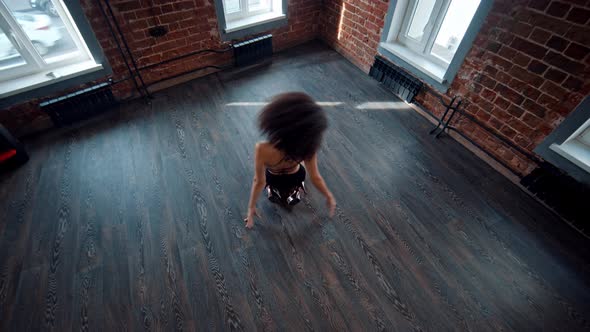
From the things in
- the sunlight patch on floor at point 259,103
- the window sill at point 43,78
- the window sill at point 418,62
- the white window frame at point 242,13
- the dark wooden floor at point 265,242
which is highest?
the white window frame at point 242,13

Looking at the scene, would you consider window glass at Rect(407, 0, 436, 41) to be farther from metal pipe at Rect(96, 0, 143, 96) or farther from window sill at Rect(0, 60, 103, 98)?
window sill at Rect(0, 60, 103, 98)

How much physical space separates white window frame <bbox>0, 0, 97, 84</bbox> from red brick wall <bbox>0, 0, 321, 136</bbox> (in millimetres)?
214

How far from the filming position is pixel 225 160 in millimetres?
2520

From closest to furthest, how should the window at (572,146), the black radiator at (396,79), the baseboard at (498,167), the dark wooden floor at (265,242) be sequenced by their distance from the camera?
1. the dark wooden floor at (265,242)
2. the window at (572,146)
3. the baseboard at (498,167)
4. the black radiator at (396,79)

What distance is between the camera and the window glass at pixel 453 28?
2.41 metres

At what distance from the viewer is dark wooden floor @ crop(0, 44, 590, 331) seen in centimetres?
167

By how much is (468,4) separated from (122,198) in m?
3.52

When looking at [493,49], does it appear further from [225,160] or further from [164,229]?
[164,229]

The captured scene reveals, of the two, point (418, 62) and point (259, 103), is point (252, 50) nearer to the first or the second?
point (259, 103)

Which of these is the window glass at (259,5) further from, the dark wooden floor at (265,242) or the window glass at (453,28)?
the window glass at (453,28)

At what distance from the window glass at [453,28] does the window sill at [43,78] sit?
363 cm

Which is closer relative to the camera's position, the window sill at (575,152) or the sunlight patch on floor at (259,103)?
the window sill at (575,152)

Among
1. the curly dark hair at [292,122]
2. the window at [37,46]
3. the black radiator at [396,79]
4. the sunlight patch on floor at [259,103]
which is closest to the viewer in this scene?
the curly dark hair at [292,122]

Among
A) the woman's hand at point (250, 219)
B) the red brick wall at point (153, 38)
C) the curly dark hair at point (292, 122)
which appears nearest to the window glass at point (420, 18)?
the red brick wall at point (153, 38)
